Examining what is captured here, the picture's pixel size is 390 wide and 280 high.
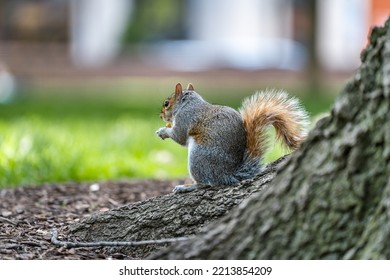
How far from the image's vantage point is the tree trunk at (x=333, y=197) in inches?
87.1

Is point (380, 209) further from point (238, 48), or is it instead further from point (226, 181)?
point (238, 48)

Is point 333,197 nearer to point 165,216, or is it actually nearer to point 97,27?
point 165,216

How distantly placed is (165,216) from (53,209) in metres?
0.88

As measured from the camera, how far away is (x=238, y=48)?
1526 cm

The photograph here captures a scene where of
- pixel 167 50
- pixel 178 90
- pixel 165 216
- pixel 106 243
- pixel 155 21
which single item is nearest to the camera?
pixel 106 243

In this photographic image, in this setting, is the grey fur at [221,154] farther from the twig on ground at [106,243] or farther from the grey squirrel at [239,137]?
the twig on ground at [106,243]

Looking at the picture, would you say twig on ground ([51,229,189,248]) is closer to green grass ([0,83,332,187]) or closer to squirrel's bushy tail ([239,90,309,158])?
squirrel's bushy tail ([239,90,309,158])

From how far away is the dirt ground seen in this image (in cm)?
286

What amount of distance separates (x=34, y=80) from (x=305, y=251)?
11.3 metres

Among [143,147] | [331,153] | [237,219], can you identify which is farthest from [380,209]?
[143,147]

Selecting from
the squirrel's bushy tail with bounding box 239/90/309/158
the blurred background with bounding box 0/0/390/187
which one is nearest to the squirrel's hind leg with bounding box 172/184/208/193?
the squirrel's bushy tail with bounding box 239/90/309/158

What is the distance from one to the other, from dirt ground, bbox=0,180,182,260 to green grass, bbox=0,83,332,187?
1.41 feet

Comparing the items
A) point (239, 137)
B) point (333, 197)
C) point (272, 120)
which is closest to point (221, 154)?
point (239, 137)

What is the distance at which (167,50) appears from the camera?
15.2m
